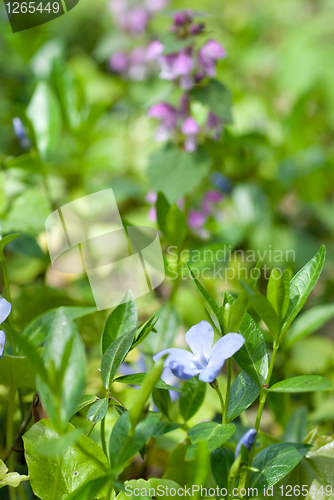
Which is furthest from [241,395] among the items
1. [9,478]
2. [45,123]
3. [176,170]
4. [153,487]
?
[45,123]

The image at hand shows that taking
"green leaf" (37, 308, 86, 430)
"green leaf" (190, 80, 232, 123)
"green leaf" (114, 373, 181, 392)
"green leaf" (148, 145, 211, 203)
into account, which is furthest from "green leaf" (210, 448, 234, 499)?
"green leaf" (190, 80, 232, 123)

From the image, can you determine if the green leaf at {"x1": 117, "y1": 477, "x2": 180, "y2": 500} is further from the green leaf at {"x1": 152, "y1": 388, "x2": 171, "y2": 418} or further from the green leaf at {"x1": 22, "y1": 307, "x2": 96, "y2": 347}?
the green leaf at {"x1": 22, "y1": 307, "x2": 96, "y2": 347}

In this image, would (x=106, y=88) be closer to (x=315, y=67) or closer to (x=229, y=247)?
(x=315, y=67)

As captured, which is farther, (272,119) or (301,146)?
(272,119)

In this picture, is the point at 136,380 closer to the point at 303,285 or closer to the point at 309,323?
the point at 303,285

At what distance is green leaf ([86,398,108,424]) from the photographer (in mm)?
428

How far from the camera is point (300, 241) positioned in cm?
149

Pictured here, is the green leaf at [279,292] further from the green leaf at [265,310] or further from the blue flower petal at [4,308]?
the blue flower petal at [4,308]

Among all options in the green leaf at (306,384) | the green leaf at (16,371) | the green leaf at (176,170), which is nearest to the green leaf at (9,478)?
the green leaf at (16,371)

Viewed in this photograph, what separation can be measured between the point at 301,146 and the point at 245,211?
32 cm

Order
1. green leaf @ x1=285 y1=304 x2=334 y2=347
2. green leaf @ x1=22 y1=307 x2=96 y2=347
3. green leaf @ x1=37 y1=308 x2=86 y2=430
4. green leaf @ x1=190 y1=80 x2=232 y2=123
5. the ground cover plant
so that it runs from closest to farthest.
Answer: green leaf @ x1=37 y1=308 x2=86 y2=430 < the ground cover plant < green leaf @ x1=22 y1=307 x2=96 y2=347 < green leaf @ x1=285 y1=304 x2=334 y2=347 < green leaf @ x1=190 y1=80 x2=232 y2=123

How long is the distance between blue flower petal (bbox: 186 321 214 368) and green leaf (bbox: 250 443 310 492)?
14 cm

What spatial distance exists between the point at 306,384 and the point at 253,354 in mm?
74

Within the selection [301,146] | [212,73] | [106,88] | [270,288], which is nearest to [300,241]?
[301,146]
